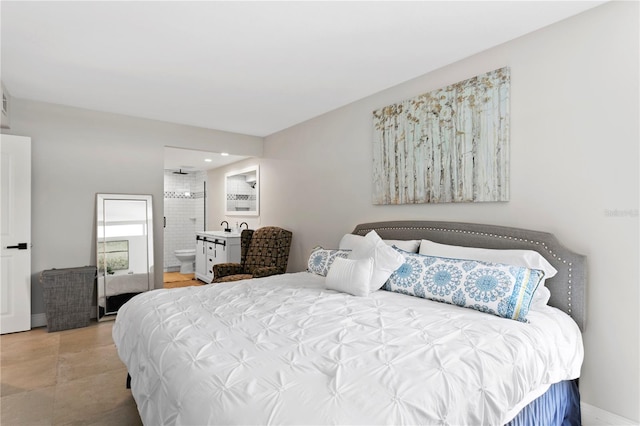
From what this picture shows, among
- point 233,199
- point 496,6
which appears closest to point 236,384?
point 496,6

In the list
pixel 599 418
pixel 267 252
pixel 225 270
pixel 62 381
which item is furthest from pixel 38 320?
pixel 599 418

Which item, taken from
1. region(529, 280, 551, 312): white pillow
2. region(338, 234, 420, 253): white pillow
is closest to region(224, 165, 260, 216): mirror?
region(338, 234, 420, 253): white pillow

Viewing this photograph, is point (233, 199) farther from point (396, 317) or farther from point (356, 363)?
point (356, 363)

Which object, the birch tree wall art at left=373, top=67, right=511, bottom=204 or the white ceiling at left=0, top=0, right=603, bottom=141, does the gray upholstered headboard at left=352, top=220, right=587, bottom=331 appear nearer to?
the birch tree wall art at left=373, top=67, right=511, bottom=204

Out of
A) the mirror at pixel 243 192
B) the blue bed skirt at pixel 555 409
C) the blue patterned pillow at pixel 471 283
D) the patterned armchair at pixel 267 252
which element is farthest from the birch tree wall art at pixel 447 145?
the mirror at pixel 243 192

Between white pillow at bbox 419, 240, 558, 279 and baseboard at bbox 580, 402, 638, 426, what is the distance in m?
0.85

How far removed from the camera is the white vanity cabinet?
5.76 metres

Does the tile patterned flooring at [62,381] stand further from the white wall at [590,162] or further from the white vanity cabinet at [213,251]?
the white wall at [590,162]

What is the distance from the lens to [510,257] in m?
2.28

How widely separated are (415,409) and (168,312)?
1.57m

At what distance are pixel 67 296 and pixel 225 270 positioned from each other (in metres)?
1.71

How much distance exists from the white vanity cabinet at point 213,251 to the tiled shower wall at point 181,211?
1.34 m

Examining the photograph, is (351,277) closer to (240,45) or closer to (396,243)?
(396,243)

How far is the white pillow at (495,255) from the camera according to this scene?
2.20m
